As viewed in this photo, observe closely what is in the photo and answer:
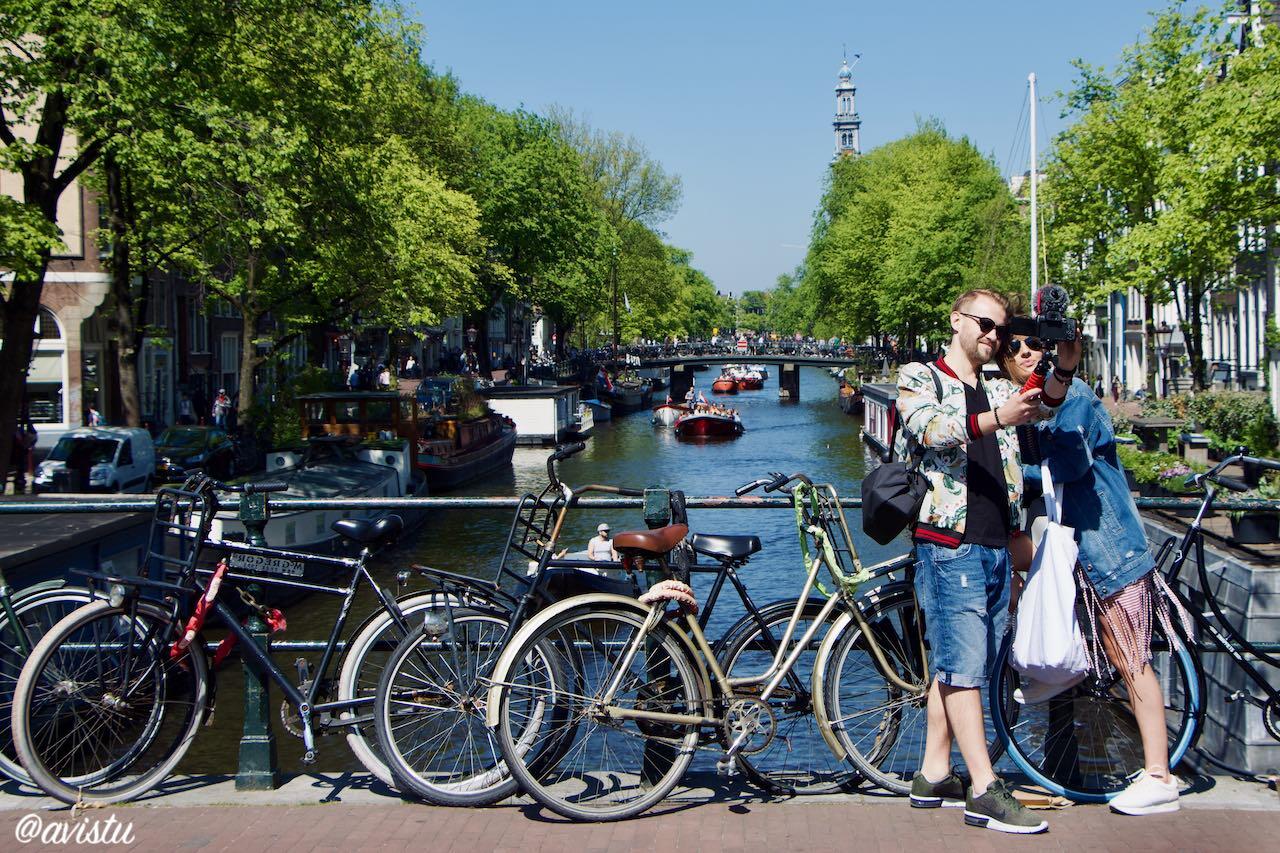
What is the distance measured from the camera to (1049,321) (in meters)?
4.60

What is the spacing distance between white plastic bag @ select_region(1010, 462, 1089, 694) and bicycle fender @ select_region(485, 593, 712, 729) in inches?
44.6

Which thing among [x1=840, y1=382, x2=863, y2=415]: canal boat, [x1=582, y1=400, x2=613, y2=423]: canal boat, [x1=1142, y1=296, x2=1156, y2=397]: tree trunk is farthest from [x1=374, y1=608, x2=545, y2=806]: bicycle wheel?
[x1=840, y1=382, x2=863, y2=415]: canal boat

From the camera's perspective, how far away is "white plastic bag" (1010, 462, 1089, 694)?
190 inches

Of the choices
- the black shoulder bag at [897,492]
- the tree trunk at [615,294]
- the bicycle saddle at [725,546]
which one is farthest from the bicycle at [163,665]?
the tree trunk at [615,294]

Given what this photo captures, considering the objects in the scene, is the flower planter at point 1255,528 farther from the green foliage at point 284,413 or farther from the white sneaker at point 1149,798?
the green foliage at point 284,413

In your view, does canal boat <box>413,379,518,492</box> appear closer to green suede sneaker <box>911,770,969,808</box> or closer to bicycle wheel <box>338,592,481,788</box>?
bicycle wheel <box>338,592,481,788</box>

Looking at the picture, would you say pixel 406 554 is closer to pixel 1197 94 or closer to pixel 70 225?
pixel 70 225

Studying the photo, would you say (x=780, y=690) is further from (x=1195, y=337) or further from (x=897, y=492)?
(x=1195, y=337)

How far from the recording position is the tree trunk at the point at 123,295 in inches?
985

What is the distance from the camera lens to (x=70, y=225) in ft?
124

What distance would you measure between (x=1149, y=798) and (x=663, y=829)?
1673 millimetres

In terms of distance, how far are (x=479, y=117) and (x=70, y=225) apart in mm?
23018

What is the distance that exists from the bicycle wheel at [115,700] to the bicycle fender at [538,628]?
1162 millimetres

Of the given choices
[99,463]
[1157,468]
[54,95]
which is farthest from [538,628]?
[99,463]
